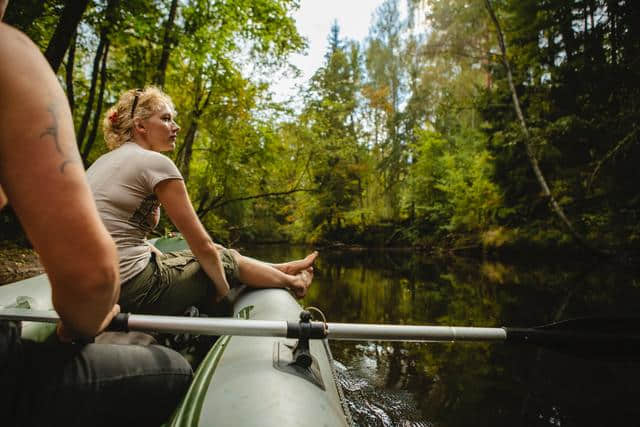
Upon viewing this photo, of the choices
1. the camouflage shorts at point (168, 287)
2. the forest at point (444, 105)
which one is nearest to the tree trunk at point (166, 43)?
the forest at point (444, 105)

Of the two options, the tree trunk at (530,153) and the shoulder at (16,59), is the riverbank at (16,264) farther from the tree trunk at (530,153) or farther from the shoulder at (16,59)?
the tree trunk at (530,153)

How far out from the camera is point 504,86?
34.5 ft

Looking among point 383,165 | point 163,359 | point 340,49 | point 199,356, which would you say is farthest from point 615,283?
point 340,49

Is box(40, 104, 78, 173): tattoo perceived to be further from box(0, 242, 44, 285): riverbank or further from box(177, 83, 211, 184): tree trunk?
box(177, 83, 211, 184): tree trunk

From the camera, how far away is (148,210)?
1528 mm

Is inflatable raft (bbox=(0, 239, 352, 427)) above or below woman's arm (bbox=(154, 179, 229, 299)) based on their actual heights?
below

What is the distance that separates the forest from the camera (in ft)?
22.4

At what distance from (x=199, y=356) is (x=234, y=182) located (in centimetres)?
849

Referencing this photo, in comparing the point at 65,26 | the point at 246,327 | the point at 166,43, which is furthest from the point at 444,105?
the point at 246,327

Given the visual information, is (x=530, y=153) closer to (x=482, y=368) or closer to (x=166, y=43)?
(x=482, y=368)

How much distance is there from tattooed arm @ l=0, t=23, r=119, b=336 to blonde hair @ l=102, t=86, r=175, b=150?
1.29 meters

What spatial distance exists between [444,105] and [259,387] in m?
13.5

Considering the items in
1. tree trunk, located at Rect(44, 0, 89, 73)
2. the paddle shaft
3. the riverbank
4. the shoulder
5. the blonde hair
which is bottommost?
the riverbank

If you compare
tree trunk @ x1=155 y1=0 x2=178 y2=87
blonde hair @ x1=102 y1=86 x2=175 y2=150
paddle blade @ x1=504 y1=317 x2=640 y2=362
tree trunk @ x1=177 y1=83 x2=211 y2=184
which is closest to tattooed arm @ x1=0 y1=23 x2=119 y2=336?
blonde hair @ x1=102 y1=86 x2=175 y2=150
